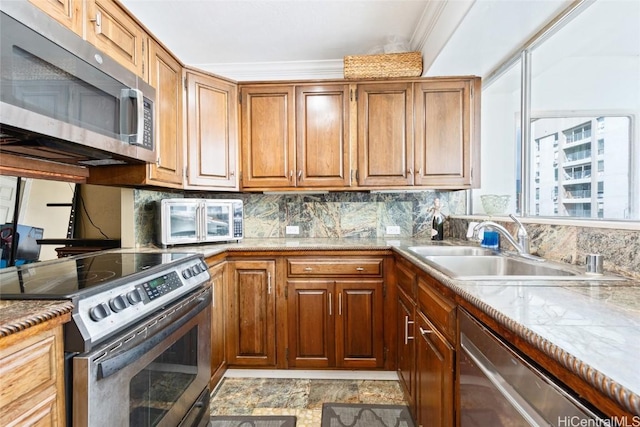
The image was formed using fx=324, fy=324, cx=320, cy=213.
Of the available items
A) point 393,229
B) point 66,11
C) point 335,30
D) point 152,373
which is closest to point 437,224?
point 393,229

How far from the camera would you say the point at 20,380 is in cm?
76

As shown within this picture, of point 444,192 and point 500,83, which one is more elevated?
point 500,83

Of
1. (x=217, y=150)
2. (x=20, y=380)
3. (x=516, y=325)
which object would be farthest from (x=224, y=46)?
(x=516, y=325)

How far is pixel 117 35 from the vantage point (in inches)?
63.1

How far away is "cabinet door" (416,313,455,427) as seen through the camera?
3.85 ft

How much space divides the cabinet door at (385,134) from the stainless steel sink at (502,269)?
90cm

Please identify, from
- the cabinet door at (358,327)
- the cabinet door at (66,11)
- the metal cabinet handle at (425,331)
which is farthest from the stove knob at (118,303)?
the cabinet door at (358,327)

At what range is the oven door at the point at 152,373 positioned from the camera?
91cm

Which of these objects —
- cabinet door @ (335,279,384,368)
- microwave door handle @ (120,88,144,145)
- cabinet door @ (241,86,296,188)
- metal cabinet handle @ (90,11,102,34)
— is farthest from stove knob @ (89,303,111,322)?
cabinet door @ (241,86,296,188)

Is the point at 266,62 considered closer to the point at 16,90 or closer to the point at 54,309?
the point at 16,90

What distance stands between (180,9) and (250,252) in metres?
1.73

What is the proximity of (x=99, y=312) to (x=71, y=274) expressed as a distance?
15.6 inches

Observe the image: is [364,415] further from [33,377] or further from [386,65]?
[386,65]

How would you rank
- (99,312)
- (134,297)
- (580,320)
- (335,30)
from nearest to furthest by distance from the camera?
1. (580,320)
2. (99,312)
3. (134,297)
4. (335,30)
